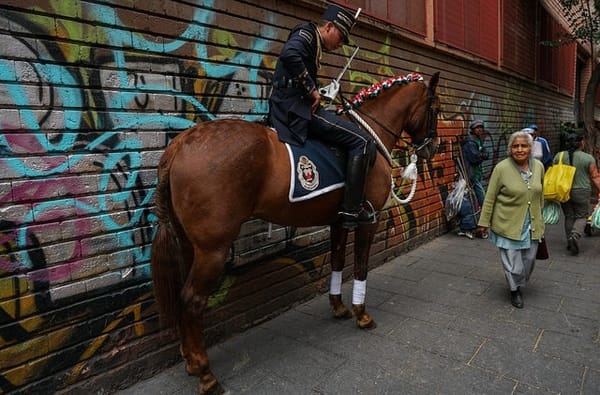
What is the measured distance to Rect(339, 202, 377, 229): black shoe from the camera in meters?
3.44

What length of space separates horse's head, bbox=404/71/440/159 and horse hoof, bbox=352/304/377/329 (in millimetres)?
1689

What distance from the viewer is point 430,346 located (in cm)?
352

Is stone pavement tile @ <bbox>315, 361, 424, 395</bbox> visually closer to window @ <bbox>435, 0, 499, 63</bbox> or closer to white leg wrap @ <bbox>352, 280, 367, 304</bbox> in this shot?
white leg wrap @ <bbox>352, 280, 367, 304</bbox>

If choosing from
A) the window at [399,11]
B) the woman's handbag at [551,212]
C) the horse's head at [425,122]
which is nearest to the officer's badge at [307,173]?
the horse's head at [425,122]

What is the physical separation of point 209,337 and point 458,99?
6.53 m

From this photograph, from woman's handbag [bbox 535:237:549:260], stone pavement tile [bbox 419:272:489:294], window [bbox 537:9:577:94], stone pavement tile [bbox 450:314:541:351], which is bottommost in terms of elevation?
stone pavement tile [bbox 419:272:489:294]

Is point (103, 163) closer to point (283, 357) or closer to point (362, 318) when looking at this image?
point (283, 357)

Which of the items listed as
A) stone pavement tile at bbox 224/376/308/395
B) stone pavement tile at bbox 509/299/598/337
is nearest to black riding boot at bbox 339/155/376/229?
stone pavement tile at bbox 224/376/308/395

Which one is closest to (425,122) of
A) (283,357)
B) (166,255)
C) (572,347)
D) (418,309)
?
(418,309)

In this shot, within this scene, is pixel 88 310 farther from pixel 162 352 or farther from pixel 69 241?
pixel 162 352

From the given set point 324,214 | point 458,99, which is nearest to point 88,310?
point 324,214

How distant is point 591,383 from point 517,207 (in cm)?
183

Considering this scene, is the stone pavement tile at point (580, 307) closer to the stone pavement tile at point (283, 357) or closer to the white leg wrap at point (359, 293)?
the white leg wrap at point (359, 293)

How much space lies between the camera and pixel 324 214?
3.51 m
